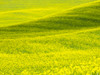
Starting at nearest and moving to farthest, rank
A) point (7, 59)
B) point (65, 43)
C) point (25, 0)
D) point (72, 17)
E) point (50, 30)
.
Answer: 1. point (7, 59)
2. point (65, 43)
3. point (50, 30)
4. point (72, 17)
5. point (25, 0)

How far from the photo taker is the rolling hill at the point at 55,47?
39.9ft

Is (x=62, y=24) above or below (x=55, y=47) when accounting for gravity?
below

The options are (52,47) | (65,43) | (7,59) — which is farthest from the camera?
(65,43)

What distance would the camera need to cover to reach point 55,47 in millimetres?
19734

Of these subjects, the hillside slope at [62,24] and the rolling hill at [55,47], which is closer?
the rolling hill at [55,47]

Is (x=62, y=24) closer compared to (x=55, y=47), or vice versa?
(x=55, y=47)

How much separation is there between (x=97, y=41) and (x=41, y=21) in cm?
1599

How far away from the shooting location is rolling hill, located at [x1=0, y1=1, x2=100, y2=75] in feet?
39.9

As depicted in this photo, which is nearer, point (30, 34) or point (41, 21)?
point (30, 34)

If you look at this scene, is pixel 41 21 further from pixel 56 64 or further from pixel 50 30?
pixel 56 64

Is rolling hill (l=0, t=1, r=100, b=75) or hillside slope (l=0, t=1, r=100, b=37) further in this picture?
hillside slope (l=0, t=1, r=100, b=37)

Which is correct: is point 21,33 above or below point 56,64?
below

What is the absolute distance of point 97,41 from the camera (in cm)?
2177

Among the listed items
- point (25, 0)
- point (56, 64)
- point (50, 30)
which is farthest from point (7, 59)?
point (25, 0)
